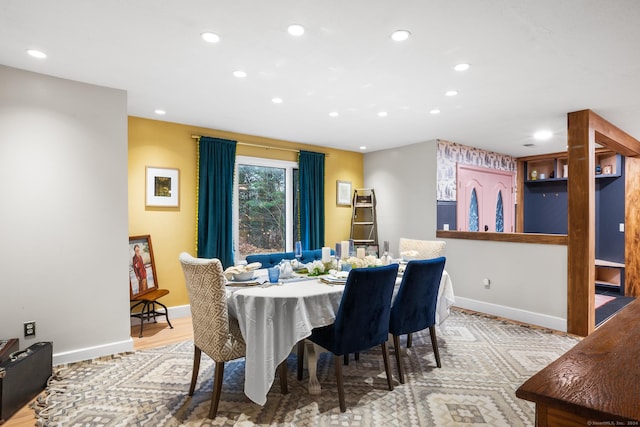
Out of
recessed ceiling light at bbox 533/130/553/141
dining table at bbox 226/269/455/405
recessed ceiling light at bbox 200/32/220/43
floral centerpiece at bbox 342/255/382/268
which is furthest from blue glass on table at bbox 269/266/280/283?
recessed ceiling light at bbox 533/130/553/141

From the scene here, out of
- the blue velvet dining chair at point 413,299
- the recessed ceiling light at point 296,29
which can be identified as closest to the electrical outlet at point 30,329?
the blue velvet dining chair at point 413,299

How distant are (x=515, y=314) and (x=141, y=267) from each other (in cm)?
446

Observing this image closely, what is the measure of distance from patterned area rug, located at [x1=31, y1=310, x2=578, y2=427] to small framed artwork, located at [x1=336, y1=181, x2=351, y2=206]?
9.99 ft

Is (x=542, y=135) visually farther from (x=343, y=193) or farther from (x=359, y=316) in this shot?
(x=359, y=316)

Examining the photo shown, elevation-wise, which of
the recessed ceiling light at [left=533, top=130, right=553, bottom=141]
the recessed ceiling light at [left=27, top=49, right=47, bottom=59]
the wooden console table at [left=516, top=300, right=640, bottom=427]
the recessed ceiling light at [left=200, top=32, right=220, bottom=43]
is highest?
the recessed ceiling light at [left=533, top=130, right=553, bottom=141]

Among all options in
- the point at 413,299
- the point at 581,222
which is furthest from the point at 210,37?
the point at 581,222

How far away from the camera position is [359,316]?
89.7 inches

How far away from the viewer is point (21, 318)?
2711mm

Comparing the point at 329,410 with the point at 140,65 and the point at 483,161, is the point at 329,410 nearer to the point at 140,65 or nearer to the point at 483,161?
the point at 140,65

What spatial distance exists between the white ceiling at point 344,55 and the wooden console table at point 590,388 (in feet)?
5.73

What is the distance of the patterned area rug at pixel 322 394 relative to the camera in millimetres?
2141

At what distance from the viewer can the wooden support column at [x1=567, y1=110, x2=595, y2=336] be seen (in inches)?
140

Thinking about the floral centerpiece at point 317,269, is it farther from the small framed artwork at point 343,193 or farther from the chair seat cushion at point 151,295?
the small framed artwork at point 343,193

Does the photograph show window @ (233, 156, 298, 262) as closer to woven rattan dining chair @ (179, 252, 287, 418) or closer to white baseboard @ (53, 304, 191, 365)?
white baseboard @ (53, 304, 191, 365)
